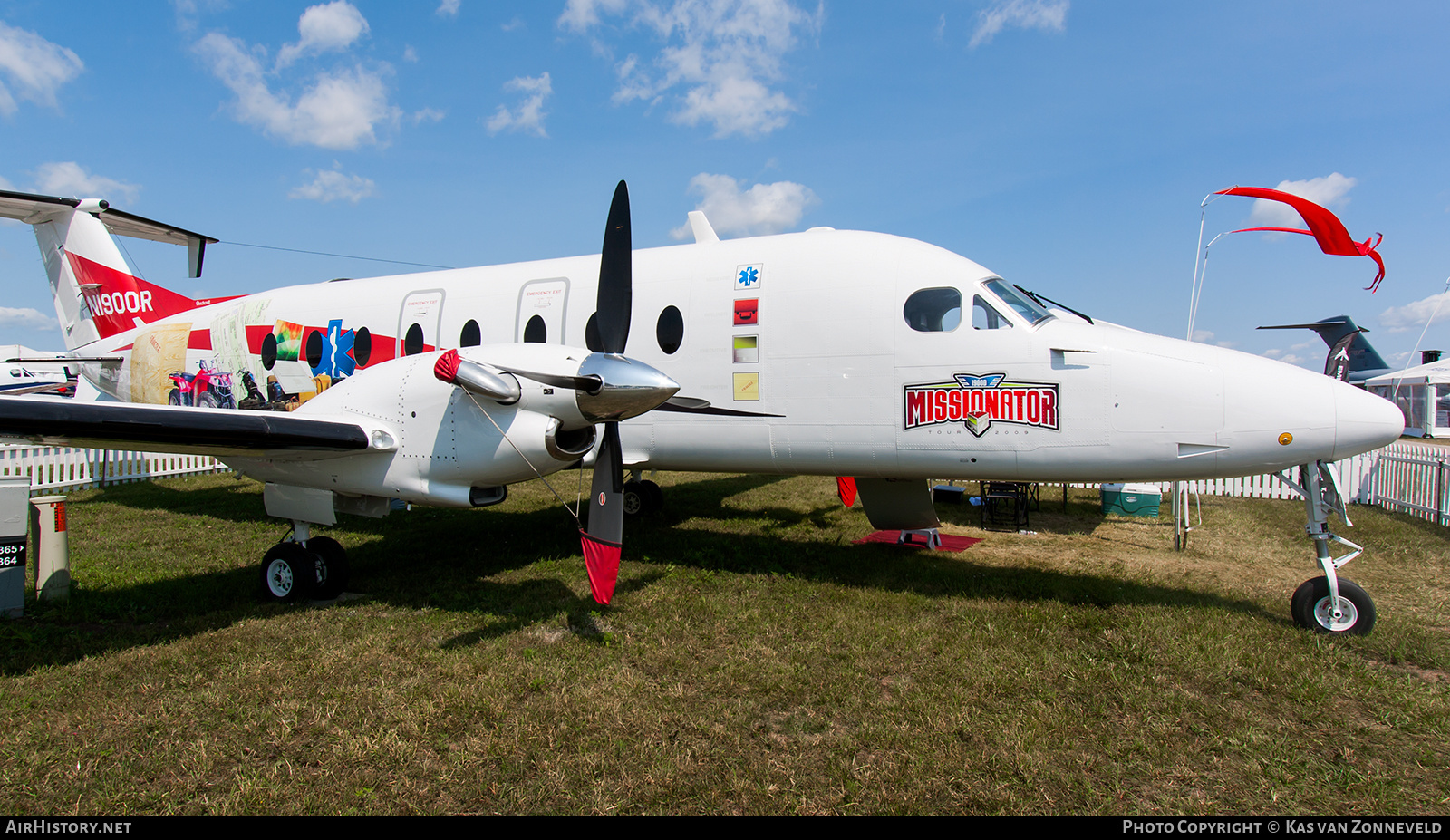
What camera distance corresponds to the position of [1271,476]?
12625 millimetres

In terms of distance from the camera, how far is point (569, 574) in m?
7.39

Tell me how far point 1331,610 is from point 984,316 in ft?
11.7

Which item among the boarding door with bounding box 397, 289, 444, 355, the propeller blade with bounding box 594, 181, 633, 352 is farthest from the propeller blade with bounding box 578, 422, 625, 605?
the boarding door with bounding box 397, 289, 444, 355

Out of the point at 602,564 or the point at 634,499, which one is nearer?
the point at 602,564

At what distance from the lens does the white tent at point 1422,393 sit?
24109 millimetres

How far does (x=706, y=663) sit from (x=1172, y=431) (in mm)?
4175

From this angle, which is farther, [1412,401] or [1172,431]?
[1412,401]

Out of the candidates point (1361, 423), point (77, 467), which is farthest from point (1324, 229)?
point (77, 467)

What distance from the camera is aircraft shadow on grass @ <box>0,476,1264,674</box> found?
5805mm

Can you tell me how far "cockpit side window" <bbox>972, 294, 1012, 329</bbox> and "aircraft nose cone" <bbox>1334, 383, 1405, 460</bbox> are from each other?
8.26ft

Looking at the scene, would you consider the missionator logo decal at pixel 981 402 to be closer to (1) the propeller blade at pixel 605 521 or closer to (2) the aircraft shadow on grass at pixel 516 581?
(2) the aircraft shadow on grass at pixel 516 581

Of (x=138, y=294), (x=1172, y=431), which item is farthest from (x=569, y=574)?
(x=138, y=294)

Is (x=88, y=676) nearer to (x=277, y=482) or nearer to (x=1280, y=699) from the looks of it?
(x=277, y=482)

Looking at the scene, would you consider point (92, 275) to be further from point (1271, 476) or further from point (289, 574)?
point (1271, 476)
